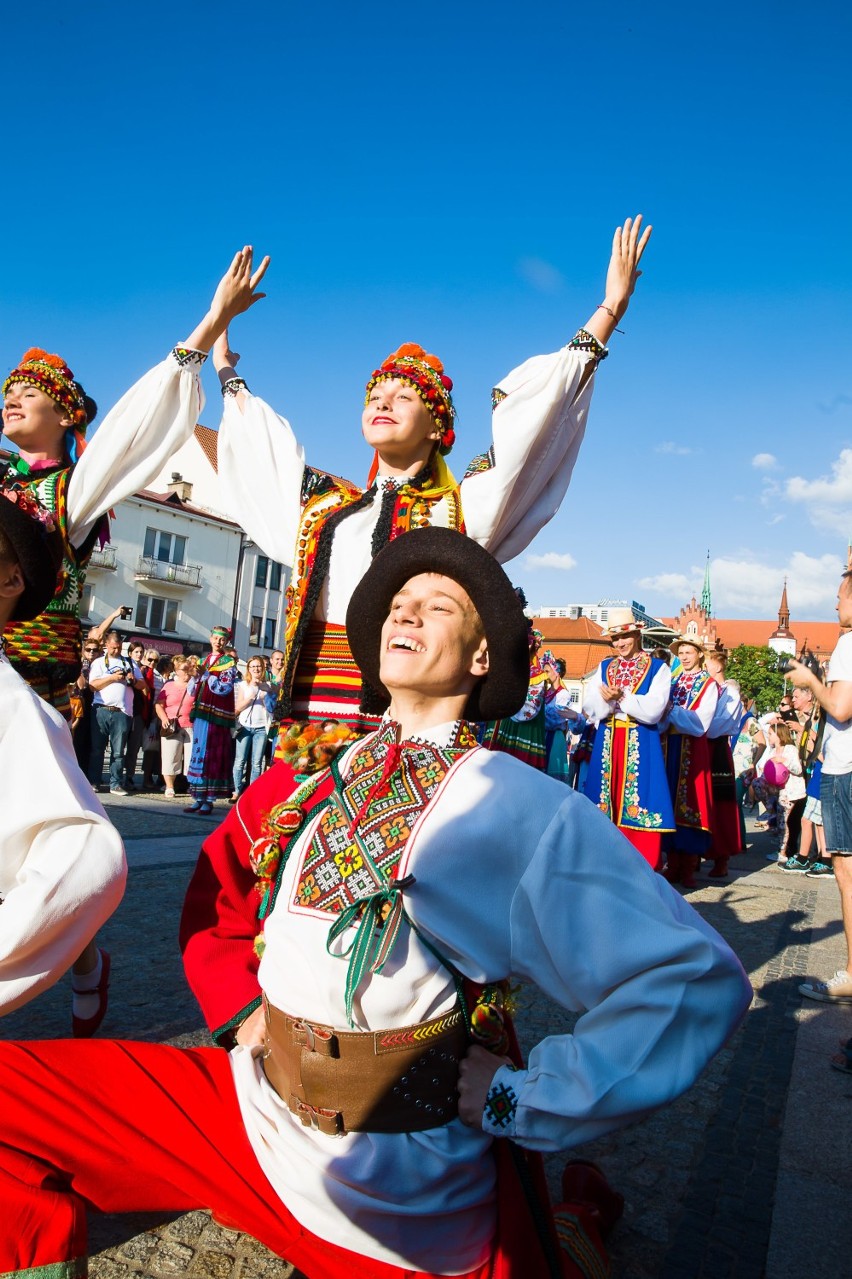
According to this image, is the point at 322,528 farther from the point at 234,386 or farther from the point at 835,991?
the point at 835,991

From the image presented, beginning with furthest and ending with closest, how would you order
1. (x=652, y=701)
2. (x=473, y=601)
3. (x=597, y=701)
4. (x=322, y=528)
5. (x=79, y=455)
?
(x=597, y=701), (x=652, y=701), (x=79, y=455), (x=322, y=528), (x=473, y=601)

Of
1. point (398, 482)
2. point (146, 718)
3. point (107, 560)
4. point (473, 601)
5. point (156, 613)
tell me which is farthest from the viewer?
point (156, 613)

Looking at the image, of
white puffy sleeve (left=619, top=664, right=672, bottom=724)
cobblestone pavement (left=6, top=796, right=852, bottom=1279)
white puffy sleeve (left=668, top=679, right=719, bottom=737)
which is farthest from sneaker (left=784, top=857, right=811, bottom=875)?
cobblestone pavement (left=6, top=796, right=852, bottom=1279)

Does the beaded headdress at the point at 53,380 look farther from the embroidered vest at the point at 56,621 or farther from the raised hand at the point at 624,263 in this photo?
the raised hand at the point at 624,263

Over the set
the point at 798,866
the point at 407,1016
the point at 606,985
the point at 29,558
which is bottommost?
the point at 798,866

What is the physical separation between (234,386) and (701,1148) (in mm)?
2807

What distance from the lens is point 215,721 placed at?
1100 cm

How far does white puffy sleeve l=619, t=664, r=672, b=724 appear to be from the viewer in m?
7.19

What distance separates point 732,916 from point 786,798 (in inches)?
179

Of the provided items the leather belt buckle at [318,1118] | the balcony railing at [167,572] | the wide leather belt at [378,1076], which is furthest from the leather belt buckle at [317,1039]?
the balcony railing at [167,572]

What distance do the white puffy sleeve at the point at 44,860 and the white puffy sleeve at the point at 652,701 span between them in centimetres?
579

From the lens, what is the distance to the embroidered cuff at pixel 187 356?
3.08m

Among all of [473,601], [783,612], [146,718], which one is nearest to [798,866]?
[146,718]

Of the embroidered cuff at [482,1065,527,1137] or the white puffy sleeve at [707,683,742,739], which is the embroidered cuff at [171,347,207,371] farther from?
the white puffy sleeve at [707,683,742,739]
